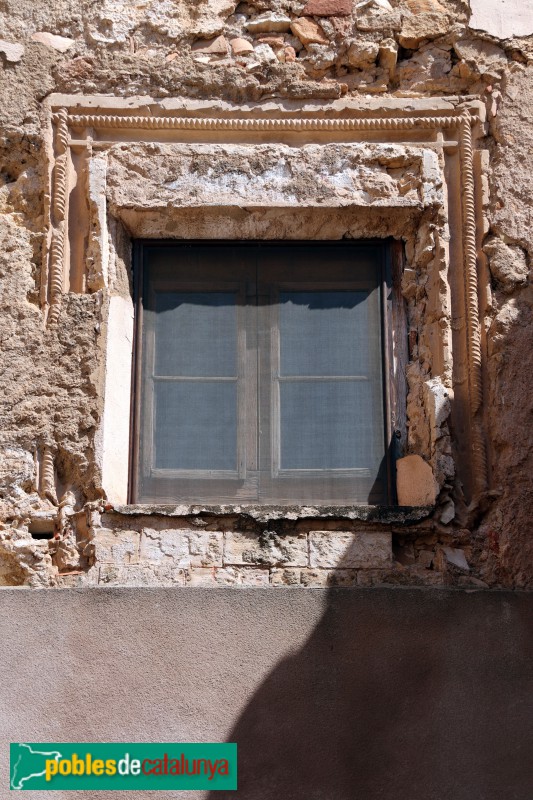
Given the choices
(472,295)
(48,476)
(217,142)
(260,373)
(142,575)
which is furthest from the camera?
(217,142)

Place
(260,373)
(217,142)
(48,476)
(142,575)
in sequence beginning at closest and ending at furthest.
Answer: (142,575)
(48,476)
(260,373)
(217,142)

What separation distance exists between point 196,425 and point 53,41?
1.75 metres

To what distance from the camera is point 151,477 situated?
4273 millimetres

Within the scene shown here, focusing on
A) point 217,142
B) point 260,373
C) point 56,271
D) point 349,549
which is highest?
point 217,142

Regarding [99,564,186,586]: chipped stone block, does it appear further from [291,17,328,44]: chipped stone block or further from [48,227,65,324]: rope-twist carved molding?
[291,17,328,44]: chipped stone block

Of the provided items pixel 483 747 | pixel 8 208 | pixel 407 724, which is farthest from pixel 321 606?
pixel 8 208

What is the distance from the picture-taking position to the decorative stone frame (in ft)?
14.0

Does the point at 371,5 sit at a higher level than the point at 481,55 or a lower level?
higher

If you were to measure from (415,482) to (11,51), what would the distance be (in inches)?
97.1

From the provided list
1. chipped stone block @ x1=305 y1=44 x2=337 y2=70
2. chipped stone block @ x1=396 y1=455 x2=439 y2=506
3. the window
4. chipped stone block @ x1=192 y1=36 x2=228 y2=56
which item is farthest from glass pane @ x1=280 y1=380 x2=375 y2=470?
chipped stone block @ x1=192 y1=36 x2=228 y2=56

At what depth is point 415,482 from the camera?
4184mm

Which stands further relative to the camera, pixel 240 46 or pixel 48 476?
pixel 240 46

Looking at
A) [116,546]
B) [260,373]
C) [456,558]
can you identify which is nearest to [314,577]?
[456,558]

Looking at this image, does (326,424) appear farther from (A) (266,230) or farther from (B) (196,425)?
(A) (266,230)
